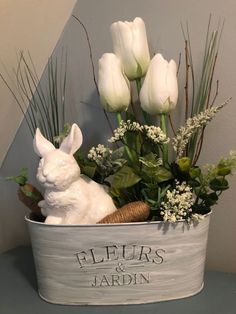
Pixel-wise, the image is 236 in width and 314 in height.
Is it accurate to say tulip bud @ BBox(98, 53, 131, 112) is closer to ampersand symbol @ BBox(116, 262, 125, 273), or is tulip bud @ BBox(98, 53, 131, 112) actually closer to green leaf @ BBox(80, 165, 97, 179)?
green leaf @ BBox(80, 165, 97, 179)

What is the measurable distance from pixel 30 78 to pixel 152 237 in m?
0.55

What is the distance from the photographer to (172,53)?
1016 mm

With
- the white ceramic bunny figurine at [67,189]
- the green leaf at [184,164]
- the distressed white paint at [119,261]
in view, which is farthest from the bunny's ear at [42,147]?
the green leaf at [184,164]

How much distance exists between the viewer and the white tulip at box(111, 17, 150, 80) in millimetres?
892

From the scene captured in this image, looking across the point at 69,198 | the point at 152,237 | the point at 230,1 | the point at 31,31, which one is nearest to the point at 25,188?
the point at 69,198

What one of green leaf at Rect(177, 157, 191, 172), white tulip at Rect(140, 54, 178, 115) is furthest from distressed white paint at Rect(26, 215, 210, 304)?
white tulip at Rect(140, 54, 178, 115)

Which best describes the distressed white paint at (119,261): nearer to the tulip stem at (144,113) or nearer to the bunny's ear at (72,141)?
the bunny's ear at (72,141)

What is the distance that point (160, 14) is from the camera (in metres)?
1.02

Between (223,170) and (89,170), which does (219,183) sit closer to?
(223,170)

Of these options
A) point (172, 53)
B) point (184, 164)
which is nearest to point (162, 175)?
point (184, 164)

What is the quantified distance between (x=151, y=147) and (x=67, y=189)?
20cm

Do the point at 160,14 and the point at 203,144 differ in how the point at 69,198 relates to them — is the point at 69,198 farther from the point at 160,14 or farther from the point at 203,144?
the point at 160,14

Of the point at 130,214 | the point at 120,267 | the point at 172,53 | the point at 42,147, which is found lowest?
the point at 120,267

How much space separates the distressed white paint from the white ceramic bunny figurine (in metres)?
0.03
